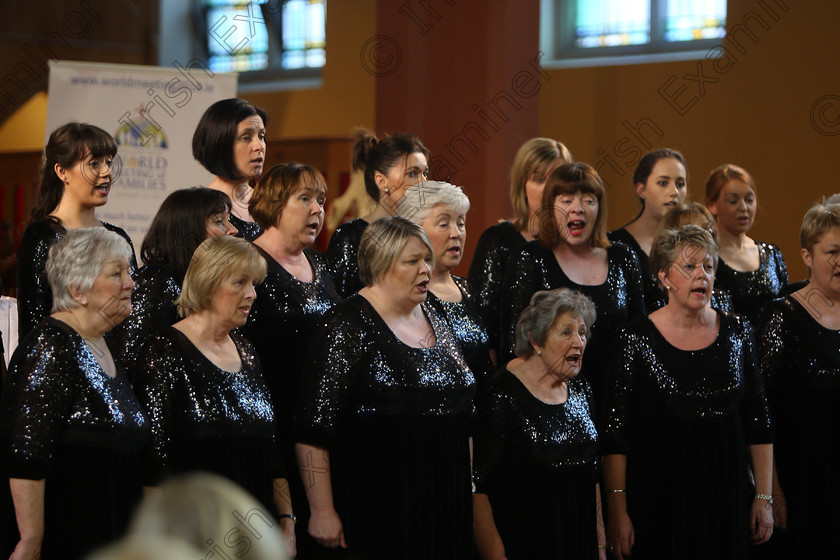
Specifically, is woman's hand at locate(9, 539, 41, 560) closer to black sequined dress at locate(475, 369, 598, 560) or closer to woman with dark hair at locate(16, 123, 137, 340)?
woman with dark hair at locate(16, 123, 137, 340)

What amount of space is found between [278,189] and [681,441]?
1.37 meters

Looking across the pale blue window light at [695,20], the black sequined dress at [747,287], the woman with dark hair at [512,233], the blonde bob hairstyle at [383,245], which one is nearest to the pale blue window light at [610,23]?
the pale blue window light at [695,20]

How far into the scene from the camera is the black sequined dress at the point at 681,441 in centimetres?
298

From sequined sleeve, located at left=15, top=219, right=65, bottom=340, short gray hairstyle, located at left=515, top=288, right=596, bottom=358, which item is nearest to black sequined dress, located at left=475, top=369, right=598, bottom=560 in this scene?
short gray hairstyle, located at left=515, top=288, right=596, bottom=358

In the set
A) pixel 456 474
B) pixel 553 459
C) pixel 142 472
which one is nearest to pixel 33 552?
pixel 142 472

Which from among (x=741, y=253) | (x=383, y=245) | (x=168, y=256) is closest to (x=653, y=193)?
(x=741, y=253)

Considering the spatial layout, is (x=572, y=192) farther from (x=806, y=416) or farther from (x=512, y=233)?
(x=806, y=416)

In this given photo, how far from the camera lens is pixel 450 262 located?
10.1 ft

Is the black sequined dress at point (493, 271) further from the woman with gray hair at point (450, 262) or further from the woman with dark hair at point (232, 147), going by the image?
the woman with dark hair at point (232, 147)

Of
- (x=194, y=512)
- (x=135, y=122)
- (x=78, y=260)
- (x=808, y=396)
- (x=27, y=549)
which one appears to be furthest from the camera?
(x=135, y=122)

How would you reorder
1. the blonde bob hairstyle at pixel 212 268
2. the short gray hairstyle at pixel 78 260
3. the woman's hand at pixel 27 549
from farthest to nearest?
the blonde bob hairstyle at pixel 212 268, the short gray hairstyle at pixel 78 260, the woman's hand at pixel 27 549

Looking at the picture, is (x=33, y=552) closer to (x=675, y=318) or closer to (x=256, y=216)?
(x=256, y=216)

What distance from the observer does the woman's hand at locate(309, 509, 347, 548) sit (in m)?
2.61

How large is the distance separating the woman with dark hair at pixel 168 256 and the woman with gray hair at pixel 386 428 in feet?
1.33
